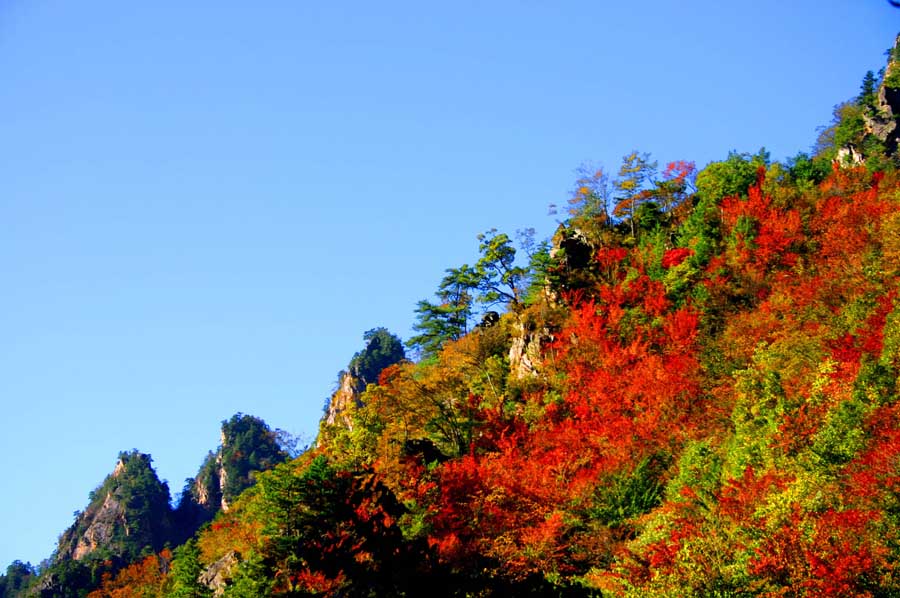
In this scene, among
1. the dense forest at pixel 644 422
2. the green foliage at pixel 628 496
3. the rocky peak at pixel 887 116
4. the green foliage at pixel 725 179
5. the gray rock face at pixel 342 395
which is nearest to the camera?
the dense forest at pixel 644 422

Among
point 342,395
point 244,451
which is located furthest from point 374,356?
point 244,451

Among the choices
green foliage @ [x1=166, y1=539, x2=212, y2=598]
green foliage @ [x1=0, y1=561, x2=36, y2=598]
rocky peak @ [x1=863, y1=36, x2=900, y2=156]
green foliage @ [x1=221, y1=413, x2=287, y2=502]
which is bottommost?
green foliage @ [x1=166, y1=539, x2=212, y2=598]

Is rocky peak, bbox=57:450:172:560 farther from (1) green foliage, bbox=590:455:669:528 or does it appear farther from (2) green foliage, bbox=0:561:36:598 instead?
(1) green foliage, bbox=590:455:669:528

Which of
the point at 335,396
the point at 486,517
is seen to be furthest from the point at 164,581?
the point at 486,517

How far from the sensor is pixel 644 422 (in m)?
44.0

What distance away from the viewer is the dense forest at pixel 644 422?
2961 centimetres


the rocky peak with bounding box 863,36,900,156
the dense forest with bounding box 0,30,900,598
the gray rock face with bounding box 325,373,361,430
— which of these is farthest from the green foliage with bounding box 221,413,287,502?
the rocky peak with bounding box 863,36,900,156

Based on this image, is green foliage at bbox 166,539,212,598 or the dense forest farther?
green foliage at bbox 166,539,212,598

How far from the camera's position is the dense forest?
29.6 m

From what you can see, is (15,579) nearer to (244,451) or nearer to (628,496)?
(244,451)

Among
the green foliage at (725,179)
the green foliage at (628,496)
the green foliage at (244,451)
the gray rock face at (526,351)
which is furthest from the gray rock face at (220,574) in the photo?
the green foliage at (244,451)

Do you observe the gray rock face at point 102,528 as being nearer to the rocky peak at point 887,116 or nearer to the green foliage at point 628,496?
the green foliage at point 628,496

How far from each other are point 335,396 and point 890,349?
252ft

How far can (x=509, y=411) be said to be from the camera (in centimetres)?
5003
